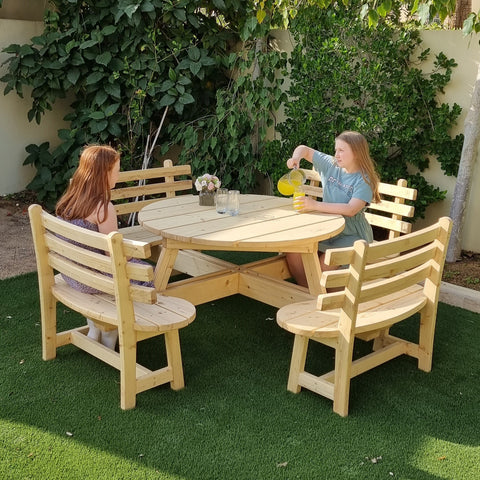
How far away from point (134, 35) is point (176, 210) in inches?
112

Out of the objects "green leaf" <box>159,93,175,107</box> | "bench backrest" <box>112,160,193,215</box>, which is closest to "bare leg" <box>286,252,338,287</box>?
"bench backrest" <box>112,160,193,215</box>

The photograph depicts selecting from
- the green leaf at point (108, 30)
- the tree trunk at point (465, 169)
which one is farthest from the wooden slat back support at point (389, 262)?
the green leaf at point (108, 30)

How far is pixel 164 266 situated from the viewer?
12.7 ft

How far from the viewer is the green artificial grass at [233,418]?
2.86 metres

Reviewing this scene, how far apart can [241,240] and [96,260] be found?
781 mm

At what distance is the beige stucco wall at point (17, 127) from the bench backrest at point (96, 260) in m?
3.91

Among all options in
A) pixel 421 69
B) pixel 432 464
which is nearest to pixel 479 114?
pixel 421 69

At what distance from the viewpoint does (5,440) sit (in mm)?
2996

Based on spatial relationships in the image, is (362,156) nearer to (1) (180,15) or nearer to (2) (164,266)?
(2) (164,266)

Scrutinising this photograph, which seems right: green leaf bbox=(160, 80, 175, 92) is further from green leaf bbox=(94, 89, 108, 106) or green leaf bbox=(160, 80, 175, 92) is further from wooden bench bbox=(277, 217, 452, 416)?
wooden bench bbox=(277, 217, 452, 416)

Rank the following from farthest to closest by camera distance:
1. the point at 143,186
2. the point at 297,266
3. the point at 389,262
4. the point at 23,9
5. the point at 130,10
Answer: the point at 23,9 < the point at 130,10 < the point at 143,186 < the point at 297,266 < the point at 389,262

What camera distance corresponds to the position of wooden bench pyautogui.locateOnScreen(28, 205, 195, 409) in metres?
3.00

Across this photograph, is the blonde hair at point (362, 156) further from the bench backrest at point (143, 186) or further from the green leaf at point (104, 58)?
the green leaf at point (104, 58)

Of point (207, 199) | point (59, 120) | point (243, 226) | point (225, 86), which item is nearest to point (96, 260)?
point (243, 226)
